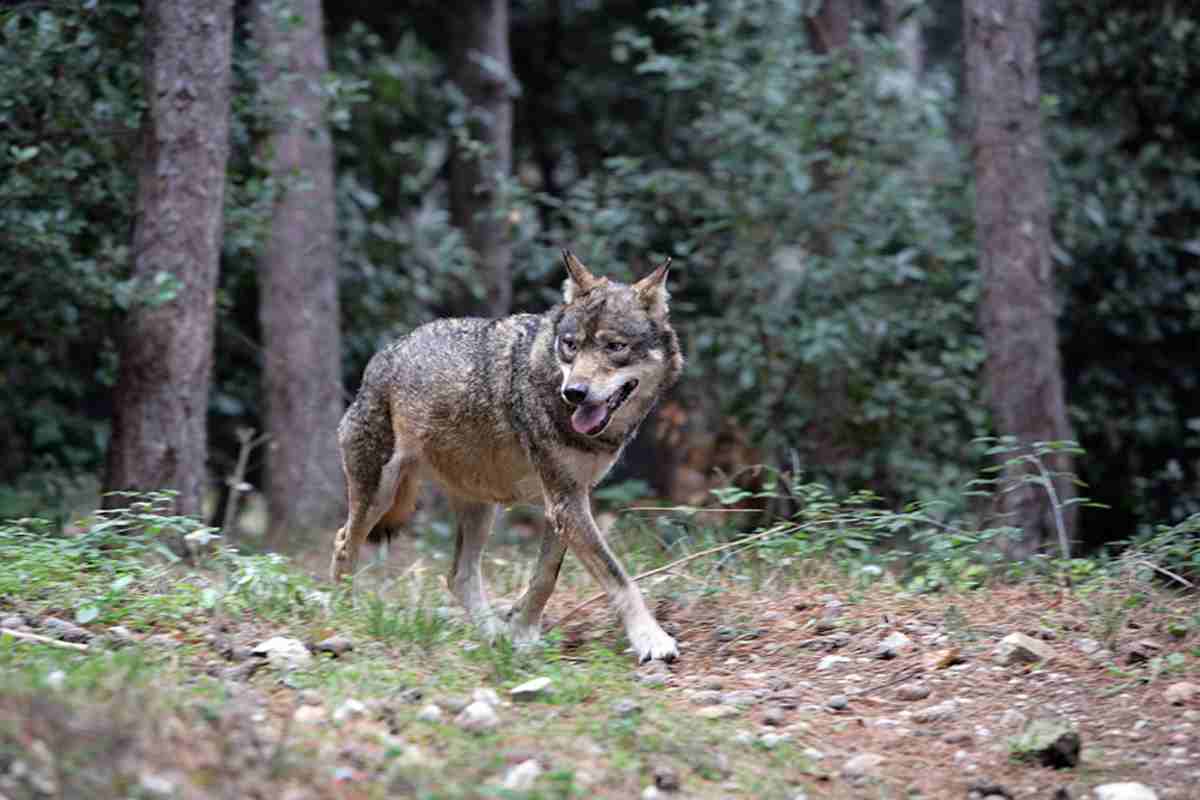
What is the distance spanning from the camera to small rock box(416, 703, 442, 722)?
179 inches

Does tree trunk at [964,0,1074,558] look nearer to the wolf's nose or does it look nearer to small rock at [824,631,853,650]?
small rock at [824,631,853,650]

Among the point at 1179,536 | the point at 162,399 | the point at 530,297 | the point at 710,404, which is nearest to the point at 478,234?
the point at 530,297

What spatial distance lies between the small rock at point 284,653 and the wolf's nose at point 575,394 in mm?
1509

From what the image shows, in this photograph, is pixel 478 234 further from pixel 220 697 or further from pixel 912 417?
pixel 220 697

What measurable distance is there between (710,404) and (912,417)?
6.00 feet

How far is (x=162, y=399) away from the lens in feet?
27.4

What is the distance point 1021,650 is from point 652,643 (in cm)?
144

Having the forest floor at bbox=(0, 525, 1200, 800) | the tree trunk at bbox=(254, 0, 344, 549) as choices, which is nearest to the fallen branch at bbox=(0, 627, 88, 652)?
the forest floor at bbox=(0, 525, 1200, 800)

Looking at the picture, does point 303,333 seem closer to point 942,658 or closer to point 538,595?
point 538,595

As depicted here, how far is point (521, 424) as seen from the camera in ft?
21.6

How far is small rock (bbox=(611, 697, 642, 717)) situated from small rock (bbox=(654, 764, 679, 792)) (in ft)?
1.49

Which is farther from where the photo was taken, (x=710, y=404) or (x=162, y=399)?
(x=710, y=404)

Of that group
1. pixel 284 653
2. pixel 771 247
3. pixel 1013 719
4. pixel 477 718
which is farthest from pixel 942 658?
pixel 771 247

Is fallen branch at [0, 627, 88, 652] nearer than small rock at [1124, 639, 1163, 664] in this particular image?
Yes
